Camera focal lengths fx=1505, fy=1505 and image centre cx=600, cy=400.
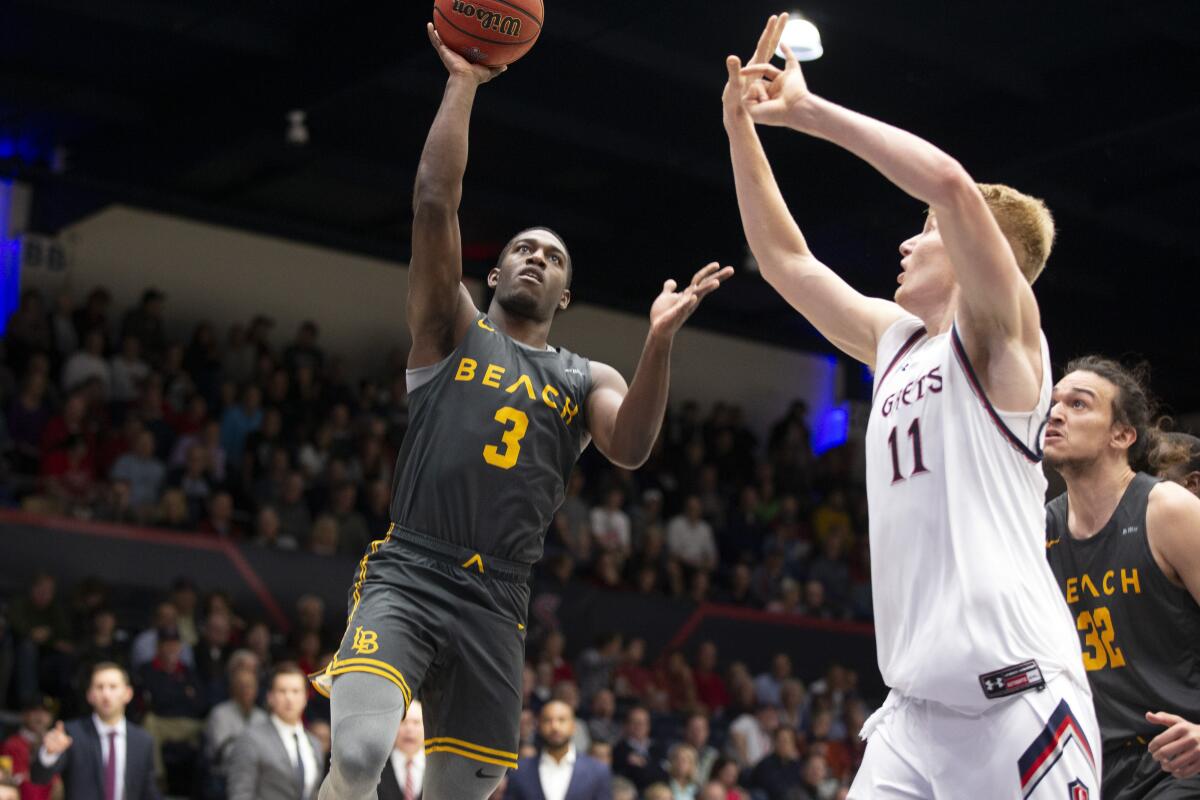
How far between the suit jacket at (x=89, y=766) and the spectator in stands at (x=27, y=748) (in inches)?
4.7

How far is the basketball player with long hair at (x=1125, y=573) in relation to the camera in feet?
14.3

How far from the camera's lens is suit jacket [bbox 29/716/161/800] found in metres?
9.52

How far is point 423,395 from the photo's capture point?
4.96m

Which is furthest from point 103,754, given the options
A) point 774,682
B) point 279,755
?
point 774,682

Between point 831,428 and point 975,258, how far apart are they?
20.1 m

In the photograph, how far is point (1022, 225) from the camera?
3660 millimetres

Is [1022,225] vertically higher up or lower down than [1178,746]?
higher up

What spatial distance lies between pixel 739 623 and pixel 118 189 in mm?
8268

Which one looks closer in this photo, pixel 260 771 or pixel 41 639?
pixel 260 771

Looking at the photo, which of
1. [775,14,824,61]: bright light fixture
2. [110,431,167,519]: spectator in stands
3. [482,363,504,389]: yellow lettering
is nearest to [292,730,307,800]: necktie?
[110,431,167,519]: spectator in stands

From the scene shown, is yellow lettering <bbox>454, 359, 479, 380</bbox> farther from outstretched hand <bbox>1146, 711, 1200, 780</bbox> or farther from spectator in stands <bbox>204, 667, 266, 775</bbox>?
spectator in stands <bbox>204, 667, 266, 775</bbox>

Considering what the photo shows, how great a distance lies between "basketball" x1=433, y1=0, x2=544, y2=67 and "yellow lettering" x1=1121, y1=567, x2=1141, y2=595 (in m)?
2.64

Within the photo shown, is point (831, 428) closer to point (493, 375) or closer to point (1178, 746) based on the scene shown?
point (493, 375)

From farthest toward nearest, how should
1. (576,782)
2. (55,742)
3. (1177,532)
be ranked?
1. (576,782)
2. (55,742)
3. (1177,532)
